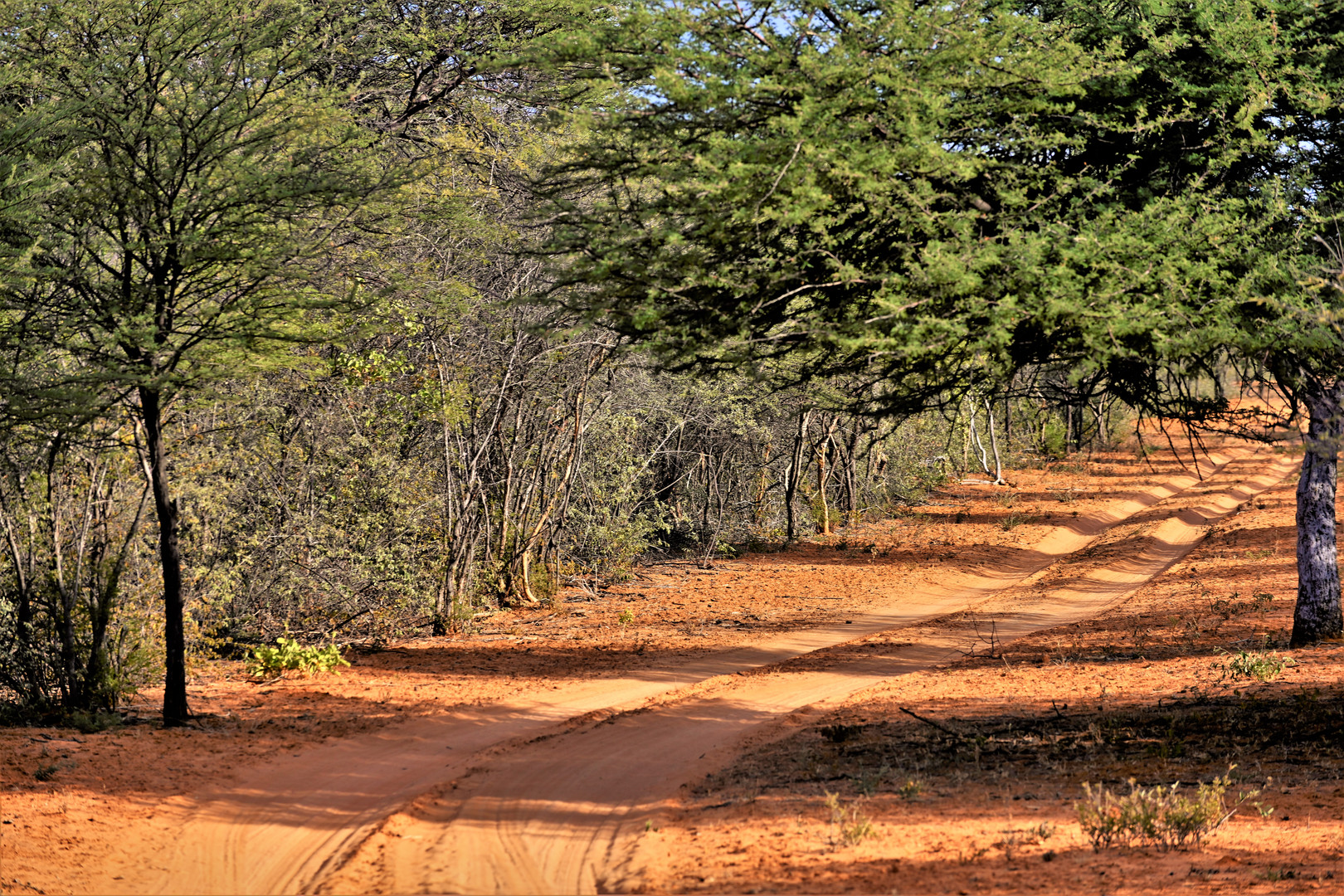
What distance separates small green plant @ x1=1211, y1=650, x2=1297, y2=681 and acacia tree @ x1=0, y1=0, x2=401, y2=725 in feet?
32.2

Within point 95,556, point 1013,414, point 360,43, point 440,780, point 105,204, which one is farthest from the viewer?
point 1013,414

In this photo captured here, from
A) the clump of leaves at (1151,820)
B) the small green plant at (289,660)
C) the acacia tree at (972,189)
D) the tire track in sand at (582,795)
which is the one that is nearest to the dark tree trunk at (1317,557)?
the acacia tree at (972,189)

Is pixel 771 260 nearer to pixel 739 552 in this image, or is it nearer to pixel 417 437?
pixel 417 437

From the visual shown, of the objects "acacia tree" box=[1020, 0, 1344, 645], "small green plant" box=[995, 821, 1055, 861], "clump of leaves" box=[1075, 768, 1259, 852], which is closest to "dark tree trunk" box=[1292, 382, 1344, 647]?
"acacia tree" box=[1020, 0, 1344, 645]

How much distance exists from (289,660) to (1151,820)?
10.1 meters

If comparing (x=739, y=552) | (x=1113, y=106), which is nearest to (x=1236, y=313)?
(x=1113, y=106)

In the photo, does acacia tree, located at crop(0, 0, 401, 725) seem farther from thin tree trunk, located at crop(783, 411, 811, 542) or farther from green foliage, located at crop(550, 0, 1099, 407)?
thin tree trunk, located at crop(783, 411, 811, 542)

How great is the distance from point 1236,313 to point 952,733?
4130 mm

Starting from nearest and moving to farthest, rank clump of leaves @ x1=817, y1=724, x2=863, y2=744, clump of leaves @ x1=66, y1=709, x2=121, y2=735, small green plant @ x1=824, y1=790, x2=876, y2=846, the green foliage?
small green plant @ x1=824, y1=790, x2=876, y2=846 < the green foliage < clump of leaves @ x1=817, y1=724, x2=863, y2=744 < clump of leaves @ x1=66, y1=709, x2=121, y2=735

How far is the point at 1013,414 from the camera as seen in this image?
4666 centimetres

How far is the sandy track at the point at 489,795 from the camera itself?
274 inches

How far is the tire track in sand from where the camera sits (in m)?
6.74

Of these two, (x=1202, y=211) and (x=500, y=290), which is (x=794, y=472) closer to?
(x=500, y=290)

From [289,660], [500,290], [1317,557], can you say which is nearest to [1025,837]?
[1317,557]
